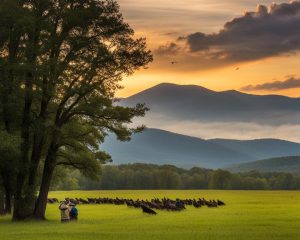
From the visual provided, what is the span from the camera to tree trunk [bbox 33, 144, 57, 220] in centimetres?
5041

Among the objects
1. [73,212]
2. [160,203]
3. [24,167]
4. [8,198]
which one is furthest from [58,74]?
[160,203]

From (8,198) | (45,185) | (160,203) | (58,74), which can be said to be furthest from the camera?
(160,203)

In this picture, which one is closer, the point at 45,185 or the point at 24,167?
the point at 24,167

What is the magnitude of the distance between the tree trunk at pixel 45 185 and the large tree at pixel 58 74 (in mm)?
79

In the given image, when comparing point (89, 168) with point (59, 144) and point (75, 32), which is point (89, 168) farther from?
point (75, 32)

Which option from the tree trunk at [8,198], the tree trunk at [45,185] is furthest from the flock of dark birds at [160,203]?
the tree trunk at [45,185]

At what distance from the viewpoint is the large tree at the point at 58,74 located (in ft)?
157

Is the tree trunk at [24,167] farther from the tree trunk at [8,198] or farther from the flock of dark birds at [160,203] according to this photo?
the flock of dark birds at [160,203]

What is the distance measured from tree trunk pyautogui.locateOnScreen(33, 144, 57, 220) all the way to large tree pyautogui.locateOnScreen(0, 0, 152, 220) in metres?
0.08

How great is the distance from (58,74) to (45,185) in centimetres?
929

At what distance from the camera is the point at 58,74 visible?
48.4 meters

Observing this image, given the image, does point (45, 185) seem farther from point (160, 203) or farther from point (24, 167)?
point (160, 203)

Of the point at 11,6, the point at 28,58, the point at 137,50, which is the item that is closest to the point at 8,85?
the point at 28,58

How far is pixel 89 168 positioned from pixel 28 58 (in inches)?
452
